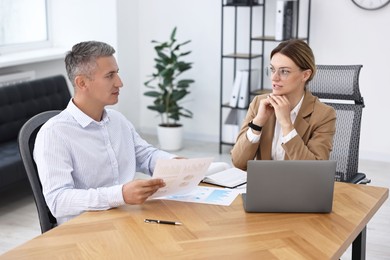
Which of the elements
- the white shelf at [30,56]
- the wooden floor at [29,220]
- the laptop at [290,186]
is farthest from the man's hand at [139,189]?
the white shelf at [30,56]

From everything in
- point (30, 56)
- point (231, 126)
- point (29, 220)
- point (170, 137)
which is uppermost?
point (30, 56)

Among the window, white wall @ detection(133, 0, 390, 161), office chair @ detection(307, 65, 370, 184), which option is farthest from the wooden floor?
the window

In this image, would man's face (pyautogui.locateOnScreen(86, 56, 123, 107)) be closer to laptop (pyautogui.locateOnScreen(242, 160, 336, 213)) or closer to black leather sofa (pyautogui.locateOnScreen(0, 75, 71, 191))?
laptop (pyautogui.locateOnScreen(242, 160, 336, 213))

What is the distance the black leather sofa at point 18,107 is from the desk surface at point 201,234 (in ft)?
7.56

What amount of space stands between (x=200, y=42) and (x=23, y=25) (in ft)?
5.45

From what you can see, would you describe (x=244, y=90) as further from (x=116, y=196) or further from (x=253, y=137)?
(x=116, y=196)

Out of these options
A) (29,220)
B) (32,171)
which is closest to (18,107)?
(29,220)

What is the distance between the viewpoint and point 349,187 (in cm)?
282

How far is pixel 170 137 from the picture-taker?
632cm

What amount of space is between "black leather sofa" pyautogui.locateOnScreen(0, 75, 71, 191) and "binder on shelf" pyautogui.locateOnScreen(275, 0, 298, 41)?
1.86 meters

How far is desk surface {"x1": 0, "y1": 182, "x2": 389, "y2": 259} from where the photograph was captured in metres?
2.11

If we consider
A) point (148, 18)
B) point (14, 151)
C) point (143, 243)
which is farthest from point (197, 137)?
point (143, 243)

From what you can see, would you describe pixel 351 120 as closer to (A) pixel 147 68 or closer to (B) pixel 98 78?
(B) pixel 98 78

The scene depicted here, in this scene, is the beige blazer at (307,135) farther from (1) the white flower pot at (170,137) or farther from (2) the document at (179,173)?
(1) the white flower pot at (170,137)
